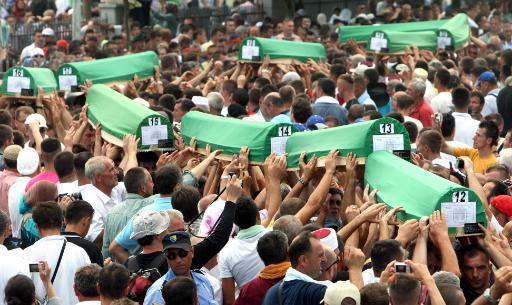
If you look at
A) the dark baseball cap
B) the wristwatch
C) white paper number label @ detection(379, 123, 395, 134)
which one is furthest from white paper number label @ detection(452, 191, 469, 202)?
the dark baseball cap

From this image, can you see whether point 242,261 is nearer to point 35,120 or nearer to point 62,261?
point 62,261

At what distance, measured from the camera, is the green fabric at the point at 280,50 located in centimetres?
1838

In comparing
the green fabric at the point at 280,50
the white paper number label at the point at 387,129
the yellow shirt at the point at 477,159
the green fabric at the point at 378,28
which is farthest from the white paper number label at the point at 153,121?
the green fabric at the point at 378,28

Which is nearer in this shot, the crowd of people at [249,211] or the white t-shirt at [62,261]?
the crowd of people at [249,211]

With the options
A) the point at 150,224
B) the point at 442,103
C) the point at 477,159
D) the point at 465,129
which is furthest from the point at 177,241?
the point at 442,103

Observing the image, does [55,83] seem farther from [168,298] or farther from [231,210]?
[168,298]

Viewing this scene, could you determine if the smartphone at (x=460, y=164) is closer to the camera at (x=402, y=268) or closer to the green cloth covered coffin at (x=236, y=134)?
the green cloth covered coffin at (x=236, y=134)

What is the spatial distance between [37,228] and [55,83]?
7.21m

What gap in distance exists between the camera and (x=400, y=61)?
20219mm

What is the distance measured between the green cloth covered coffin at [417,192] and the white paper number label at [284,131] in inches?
48.4

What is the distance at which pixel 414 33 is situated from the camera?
20438 mm

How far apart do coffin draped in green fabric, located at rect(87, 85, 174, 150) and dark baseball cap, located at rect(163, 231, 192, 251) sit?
13.2 ft

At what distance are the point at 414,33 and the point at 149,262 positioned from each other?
39.4 feet

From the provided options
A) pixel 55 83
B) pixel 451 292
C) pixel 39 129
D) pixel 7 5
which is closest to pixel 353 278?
pixel 451 292
